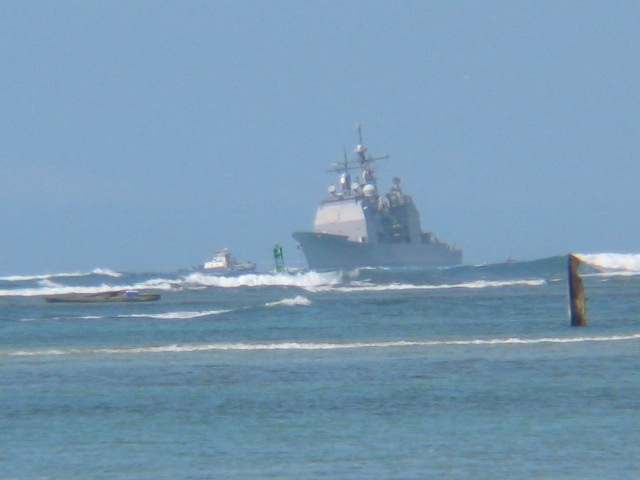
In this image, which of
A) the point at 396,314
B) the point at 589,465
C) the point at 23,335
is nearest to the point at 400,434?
the point at 589,465

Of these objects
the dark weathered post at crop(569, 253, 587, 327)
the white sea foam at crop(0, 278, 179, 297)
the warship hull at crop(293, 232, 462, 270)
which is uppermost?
the warship hull at crop(293, 232, 462, 270)

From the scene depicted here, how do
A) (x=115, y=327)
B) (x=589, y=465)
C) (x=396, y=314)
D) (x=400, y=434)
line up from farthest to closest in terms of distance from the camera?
(x=396, y=314)
(x=115, y=327)
(x=400, y=434)
(x=589, y=465)

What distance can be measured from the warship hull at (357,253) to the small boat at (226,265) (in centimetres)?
698

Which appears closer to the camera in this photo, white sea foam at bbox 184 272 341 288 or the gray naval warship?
white sea foam at bbox 184 272 341 288

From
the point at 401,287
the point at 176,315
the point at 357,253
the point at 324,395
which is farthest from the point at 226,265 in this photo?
the point at 324,395

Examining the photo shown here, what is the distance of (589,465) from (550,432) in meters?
2.82

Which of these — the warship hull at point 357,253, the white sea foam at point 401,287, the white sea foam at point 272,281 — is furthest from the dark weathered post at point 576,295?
the warship hull at point 357,253

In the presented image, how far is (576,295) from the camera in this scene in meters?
42.6

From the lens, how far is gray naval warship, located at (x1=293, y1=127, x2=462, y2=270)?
11841cm

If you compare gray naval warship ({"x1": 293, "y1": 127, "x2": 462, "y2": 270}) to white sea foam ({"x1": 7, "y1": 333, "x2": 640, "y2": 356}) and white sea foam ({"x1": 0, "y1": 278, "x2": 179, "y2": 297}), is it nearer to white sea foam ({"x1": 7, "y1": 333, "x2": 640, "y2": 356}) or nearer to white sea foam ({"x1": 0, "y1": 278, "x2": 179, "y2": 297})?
white sea foam ({"x1": 0, "y1": 278, "x2": 179, "y2": 297})

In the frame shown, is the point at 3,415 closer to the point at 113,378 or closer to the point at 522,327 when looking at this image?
the point at 113,378

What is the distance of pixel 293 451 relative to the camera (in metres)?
21.9

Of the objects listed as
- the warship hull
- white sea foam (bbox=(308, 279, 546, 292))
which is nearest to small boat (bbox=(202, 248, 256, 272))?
the warship hull

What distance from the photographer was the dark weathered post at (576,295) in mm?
41562
